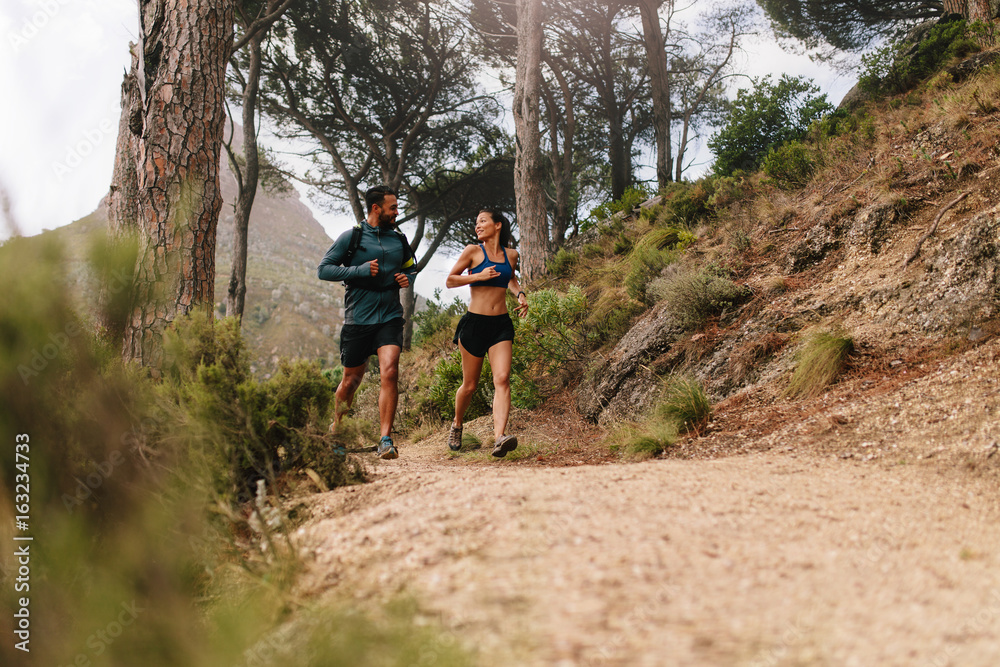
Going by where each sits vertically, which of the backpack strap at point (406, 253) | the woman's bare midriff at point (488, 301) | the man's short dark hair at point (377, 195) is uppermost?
the man's short dark hair at point (377, 195)

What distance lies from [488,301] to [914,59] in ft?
29.3

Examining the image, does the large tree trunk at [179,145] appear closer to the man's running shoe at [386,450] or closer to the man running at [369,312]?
the man running at [369,312]

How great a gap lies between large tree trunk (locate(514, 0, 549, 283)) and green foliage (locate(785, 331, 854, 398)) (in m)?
5.88

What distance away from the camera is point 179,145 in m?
4.14

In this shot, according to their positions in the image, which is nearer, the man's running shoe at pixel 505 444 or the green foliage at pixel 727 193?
the man's running shoe at pixel 505 444

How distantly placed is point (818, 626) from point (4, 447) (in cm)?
274

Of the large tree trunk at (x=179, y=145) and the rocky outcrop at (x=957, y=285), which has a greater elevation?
the large tree trunk at (x=179, y=145)

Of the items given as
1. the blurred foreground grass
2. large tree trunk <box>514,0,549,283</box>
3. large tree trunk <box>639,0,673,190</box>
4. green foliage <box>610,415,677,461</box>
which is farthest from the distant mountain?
the blurred foreground grass

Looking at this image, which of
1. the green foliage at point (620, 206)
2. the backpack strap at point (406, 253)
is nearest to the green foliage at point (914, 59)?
the green foliage at point (620, 206)

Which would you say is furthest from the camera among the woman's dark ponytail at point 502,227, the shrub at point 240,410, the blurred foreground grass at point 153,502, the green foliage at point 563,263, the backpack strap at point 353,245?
the green foliage at point 563,263

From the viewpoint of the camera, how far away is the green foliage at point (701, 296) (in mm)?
5840

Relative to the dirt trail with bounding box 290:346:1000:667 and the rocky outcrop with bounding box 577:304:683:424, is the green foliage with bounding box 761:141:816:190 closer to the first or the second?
the rocky outcrop with bounding box 577:304:683:424

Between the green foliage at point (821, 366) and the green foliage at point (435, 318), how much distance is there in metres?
9.23

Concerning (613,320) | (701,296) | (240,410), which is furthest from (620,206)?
(240,410)
